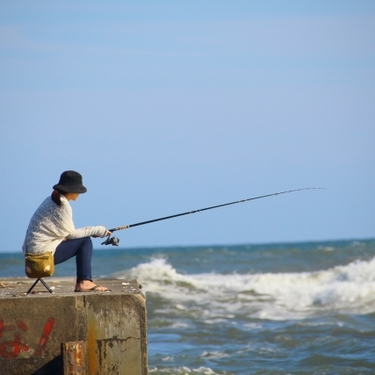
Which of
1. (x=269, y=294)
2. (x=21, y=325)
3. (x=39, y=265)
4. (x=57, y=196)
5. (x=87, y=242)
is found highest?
(x=57, y=196)

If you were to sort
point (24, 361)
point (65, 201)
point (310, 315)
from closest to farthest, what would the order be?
point (24, 361)
point (65, 201)
point (310, 315)

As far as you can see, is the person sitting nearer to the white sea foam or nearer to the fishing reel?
the fishing reel

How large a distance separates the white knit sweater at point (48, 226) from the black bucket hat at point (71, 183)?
7cm

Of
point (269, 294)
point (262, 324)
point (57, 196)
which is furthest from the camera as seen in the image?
point (269, 294)

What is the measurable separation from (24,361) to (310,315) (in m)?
9.00

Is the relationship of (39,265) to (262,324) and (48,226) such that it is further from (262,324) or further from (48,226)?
(262,324)

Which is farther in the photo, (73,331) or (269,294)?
(269,294)

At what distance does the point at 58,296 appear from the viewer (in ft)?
18.1

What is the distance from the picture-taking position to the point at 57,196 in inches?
231

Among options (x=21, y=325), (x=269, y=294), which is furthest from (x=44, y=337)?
(x=269, y=294)

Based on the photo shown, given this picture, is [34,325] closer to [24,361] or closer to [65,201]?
[24,361]

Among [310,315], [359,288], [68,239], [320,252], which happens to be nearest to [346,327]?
[310,315]

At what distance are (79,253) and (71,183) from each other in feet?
1.70

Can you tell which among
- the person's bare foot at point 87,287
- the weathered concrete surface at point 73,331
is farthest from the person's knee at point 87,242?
the weathered concrete surface at point 73,331
